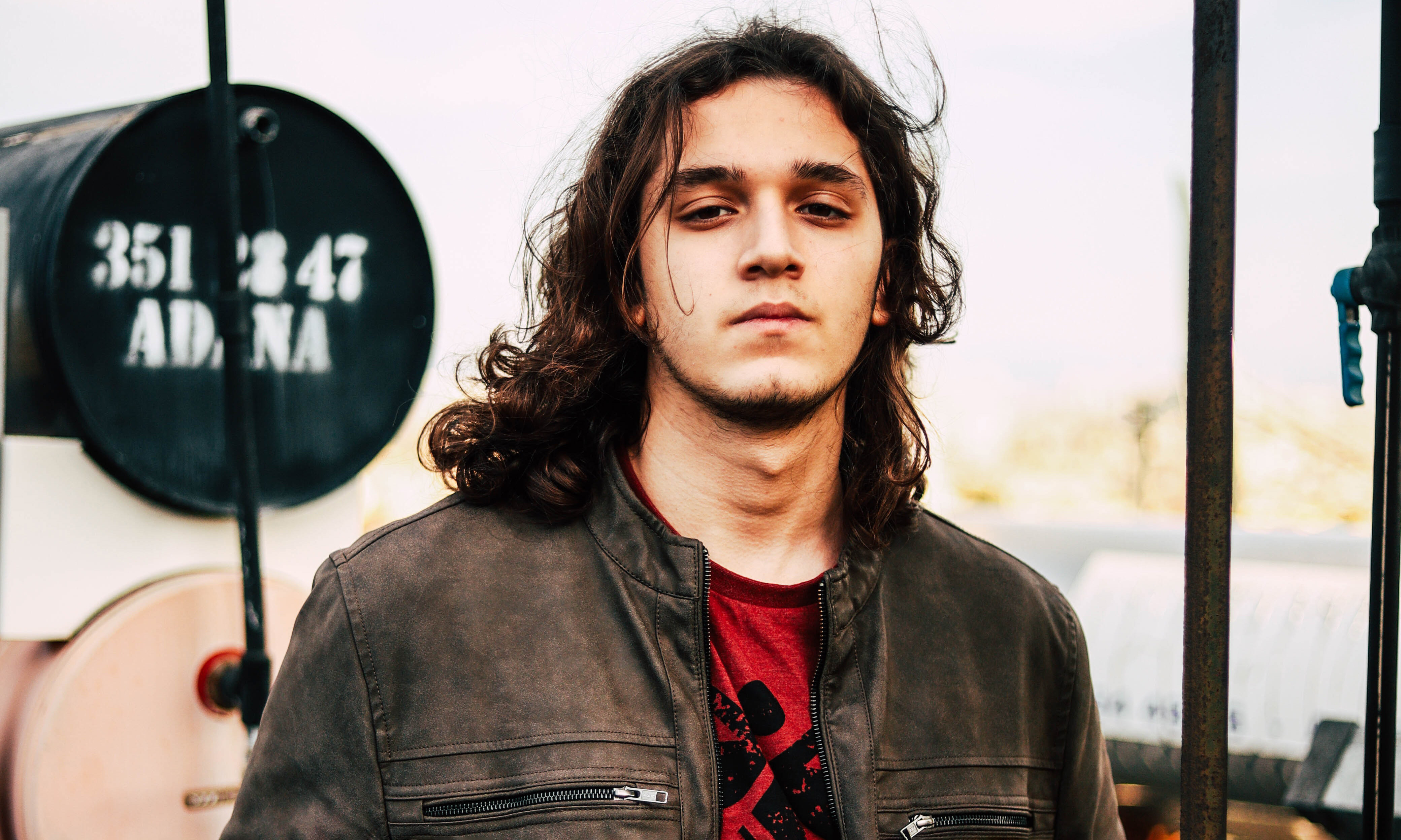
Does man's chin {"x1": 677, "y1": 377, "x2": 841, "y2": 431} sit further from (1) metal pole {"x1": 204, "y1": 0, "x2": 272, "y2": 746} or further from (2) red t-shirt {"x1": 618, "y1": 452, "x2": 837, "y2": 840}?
(1) metal pole {"x1": 204, "y1": 0, "x2": 272, "y2": 746}

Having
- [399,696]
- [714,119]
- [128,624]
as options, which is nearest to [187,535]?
Answer: [128,624]

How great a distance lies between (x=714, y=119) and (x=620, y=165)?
22 cm

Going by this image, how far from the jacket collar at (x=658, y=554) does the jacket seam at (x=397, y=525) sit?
0.21 meters

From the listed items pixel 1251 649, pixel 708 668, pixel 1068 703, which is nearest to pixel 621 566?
pixel 708 668

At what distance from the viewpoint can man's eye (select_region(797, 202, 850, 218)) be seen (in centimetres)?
184

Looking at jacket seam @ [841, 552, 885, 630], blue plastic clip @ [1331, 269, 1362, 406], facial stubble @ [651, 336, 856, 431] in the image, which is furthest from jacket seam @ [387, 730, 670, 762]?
blue plastic clip @ [1331, 269, 1362, 406]

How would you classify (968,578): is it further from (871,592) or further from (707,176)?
(707,176)

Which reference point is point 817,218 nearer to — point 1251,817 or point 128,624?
point 128,624

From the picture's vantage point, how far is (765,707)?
5.47ft

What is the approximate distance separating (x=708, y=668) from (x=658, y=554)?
0.59 feet

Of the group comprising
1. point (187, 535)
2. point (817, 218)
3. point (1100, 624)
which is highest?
point (817, 218)

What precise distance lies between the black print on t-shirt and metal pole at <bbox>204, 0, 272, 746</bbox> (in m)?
0.95

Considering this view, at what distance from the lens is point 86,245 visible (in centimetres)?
204

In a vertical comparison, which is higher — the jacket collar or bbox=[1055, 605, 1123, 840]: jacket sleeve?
the jacket collar
